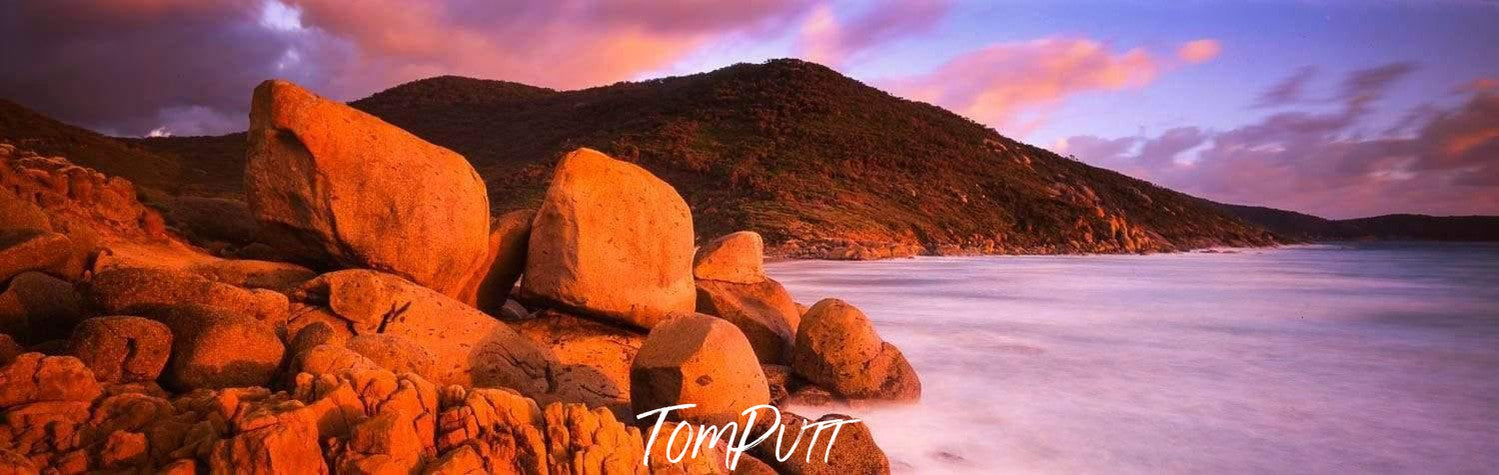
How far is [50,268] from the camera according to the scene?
538 centimetres

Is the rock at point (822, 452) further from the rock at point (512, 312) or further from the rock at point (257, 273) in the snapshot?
the rock at point (257, 273)

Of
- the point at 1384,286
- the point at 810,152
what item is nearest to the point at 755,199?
the point at 810,152

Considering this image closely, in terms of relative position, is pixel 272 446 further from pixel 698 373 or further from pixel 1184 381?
pixel 1184 381

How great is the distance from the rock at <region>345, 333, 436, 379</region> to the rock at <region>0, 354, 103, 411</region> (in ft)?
4.36

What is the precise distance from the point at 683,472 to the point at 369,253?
11.6 ft

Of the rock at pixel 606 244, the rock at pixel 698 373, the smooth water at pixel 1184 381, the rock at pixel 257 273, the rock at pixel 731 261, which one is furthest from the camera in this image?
the rock at pixel 731 261

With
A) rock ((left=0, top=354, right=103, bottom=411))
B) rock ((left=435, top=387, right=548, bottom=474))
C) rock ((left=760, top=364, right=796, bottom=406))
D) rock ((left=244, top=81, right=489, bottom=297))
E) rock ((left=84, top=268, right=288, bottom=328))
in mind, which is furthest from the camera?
rock ((left=760, top=364, right=796, bottom=406))

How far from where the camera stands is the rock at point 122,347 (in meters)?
4.20

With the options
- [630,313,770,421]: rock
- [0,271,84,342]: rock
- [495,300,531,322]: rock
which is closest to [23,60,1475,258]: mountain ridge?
[495,300,531,322]: rock

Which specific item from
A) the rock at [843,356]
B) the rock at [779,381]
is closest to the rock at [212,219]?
the rock at [779,381]

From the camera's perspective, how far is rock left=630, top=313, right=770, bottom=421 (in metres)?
5.70

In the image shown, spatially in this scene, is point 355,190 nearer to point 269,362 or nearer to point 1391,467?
point 269,362

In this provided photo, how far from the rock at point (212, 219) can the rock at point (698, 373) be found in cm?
522

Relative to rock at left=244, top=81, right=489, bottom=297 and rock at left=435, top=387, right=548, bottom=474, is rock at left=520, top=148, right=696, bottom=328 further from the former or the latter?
rock at left=435, top=387, right=548, bottom=474
